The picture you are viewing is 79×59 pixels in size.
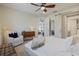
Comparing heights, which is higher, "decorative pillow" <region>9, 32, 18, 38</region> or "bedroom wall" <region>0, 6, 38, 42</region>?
"bedroom wall" <region>0, 6, 38, 42</region>

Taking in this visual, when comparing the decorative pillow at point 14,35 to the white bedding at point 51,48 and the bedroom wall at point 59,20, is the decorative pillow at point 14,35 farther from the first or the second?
the bedroom wall at point 59,20

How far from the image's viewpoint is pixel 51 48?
5.86ft

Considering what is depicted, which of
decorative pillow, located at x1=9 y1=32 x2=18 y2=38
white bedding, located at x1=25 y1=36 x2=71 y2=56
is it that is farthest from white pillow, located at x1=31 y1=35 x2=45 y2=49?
decorative pillow, located at x1=9 y1=32 x2=18 y2=38

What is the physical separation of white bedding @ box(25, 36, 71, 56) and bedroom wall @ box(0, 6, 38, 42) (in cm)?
28

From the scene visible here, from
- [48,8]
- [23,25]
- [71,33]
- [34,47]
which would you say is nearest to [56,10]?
[48,8]

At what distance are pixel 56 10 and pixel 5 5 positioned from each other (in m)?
0.80

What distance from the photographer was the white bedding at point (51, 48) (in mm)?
1760

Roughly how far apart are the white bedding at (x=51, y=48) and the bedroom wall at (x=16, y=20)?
0.28 m

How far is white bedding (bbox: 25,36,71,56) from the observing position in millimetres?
1760

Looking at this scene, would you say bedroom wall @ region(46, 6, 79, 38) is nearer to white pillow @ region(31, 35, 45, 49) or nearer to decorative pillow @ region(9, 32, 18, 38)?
white pillow @ region(31, 35, 45, 49)

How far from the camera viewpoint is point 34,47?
1.82 m

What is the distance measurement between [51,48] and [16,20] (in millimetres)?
712

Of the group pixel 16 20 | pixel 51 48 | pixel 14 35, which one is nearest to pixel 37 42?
pixel 51 48

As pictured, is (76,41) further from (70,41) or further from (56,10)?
(56,10)
